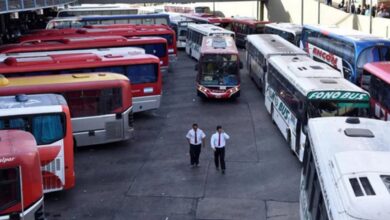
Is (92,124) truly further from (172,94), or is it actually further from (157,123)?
(172,94)

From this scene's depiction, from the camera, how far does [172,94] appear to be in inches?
1097

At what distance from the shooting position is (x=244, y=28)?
45.4 metres

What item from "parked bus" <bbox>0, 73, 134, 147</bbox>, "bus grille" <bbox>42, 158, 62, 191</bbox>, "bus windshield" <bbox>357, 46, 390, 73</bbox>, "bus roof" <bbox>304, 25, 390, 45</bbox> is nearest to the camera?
"bus grille" <bbox>42, 158, 62, 191</bbox>

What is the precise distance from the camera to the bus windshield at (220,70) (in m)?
25.2

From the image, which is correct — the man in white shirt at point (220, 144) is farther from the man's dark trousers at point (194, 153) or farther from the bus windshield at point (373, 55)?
the bus windshield at point (373, 55)

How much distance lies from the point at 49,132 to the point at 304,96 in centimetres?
673

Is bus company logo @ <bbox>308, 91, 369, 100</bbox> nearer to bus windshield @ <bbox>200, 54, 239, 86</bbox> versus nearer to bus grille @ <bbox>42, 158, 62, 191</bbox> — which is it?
bus grille @ <bbox>42, 158, 62, 191</bbox>

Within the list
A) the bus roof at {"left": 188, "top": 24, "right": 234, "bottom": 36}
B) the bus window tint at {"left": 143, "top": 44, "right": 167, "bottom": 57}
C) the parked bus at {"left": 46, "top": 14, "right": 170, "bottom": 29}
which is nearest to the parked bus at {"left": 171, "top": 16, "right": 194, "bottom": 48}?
the parked bus at {"left": 46, "top": 14, "right": 170, "bottom": 29}

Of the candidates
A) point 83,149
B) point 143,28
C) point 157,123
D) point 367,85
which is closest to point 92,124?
point 83,149

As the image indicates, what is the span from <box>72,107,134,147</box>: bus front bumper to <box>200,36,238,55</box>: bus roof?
8.10 m

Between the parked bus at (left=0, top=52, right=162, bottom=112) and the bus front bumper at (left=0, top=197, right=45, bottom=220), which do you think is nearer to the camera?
the bus front bumper at (left=0, top=197, right=45, bottom=220)

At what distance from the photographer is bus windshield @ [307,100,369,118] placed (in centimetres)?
1474

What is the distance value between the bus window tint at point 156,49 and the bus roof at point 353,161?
19.6 metres

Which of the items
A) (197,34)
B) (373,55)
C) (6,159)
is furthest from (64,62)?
(197,34)
